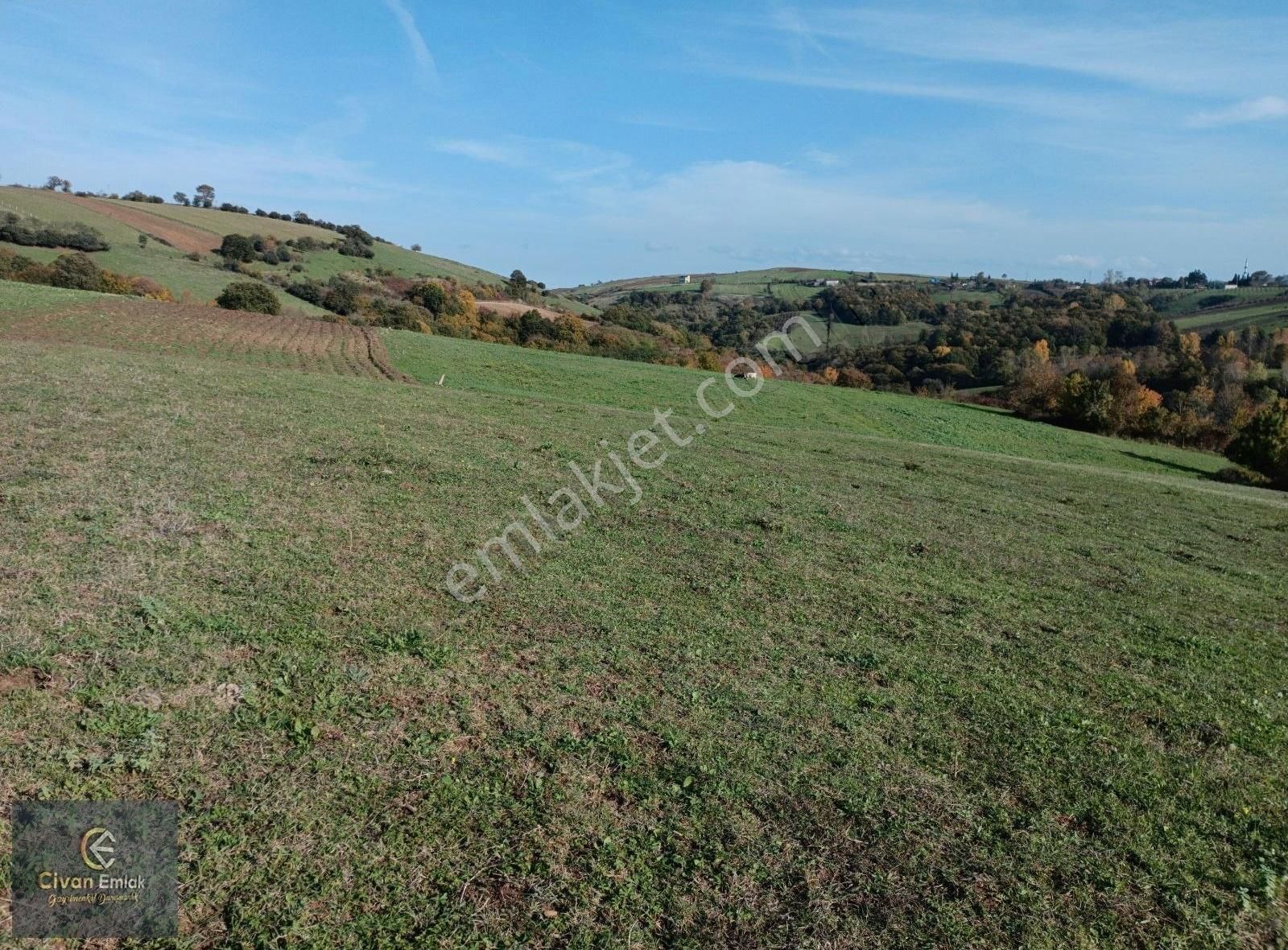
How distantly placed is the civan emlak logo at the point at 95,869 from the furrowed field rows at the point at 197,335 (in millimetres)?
27947

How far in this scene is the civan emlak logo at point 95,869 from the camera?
3.28m

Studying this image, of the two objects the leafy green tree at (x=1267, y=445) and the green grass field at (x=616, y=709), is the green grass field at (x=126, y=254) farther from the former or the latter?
the leafy green tree at (x=1267, y=445)

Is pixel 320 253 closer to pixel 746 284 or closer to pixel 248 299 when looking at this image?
pixel 248 299

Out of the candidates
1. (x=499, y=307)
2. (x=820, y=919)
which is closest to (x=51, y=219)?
(x=499, y=307)

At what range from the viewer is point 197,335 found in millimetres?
33750

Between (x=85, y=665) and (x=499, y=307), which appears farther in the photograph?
(x=499, y=307)

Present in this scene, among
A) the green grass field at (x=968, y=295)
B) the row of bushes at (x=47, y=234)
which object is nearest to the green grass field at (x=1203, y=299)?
the green grass field at (x=968, y=295)

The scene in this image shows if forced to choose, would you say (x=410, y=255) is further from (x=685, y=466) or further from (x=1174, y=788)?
(x=1174, y=788)

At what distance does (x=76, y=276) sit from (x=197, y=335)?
102ft

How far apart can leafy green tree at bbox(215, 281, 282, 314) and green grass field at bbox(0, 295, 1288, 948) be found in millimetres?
46366

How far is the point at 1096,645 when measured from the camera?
7926 millimetres

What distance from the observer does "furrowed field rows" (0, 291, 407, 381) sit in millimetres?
29406

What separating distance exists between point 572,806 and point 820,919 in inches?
55.7

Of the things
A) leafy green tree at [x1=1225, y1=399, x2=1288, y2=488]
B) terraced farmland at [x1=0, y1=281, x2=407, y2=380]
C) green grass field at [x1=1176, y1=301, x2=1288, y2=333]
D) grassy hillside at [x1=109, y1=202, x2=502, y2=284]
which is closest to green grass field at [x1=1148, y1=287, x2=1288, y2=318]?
green grass field at [x1=1176, y1=301, x2=1288, y2=333]
